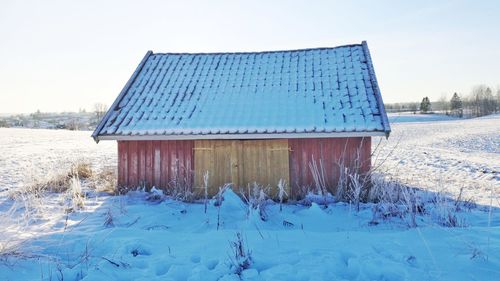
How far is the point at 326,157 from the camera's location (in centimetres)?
978

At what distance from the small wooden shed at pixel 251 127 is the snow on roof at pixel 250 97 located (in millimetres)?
28

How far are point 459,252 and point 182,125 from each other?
7015mm

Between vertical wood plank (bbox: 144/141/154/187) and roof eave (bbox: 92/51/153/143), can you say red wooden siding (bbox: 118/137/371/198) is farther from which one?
roof eave (bbox: 92/51/153/143)

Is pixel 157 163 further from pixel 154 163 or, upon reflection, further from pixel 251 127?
pixel 251 127

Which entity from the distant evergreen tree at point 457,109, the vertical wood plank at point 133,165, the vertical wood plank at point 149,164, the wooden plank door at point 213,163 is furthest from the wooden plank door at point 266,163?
the distant evergreen tree at point 457,109

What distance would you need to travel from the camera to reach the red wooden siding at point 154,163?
10.3 meters

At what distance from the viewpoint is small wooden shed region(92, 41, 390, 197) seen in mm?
9461

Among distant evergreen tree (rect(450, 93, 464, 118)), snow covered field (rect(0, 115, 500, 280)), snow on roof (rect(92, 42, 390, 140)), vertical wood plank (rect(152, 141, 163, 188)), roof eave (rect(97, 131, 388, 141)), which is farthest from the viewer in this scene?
distant evergreen tree (rect(450, 93, 464, 118))

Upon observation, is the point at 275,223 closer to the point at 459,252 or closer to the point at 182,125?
the point at 459,252

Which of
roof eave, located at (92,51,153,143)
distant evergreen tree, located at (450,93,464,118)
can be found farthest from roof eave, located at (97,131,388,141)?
distant evergreen tree, located at (450,93,464,118)

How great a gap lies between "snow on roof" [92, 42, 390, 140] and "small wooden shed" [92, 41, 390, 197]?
28mm

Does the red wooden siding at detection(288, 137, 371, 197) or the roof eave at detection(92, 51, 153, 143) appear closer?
the red wooden siding at detection(288, 137, 371, 197)

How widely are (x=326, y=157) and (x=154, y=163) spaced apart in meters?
4.68

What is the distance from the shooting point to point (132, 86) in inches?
470
